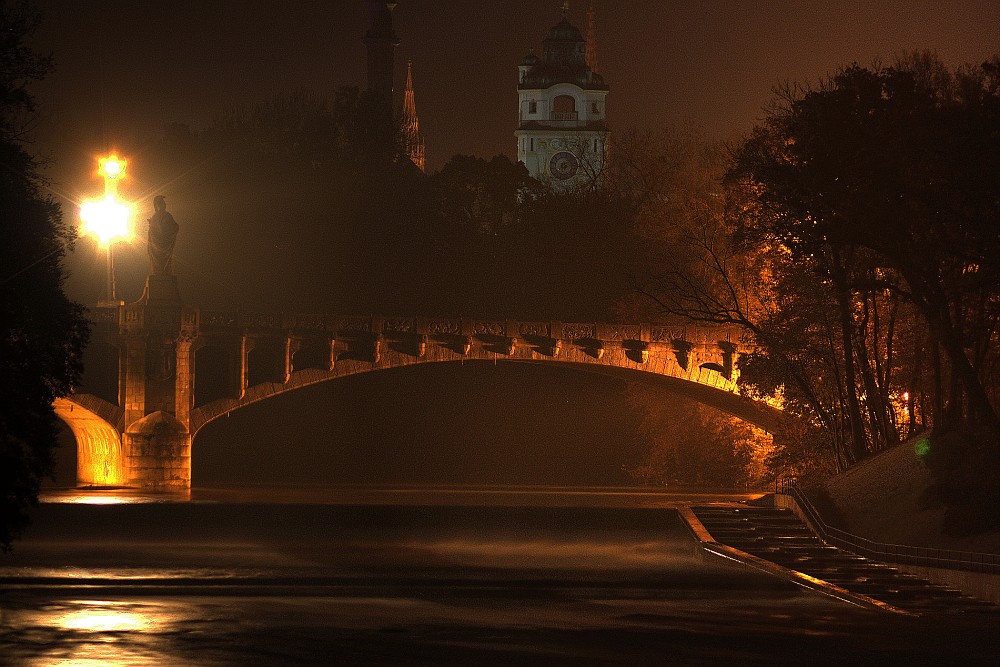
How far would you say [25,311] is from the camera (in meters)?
27.5

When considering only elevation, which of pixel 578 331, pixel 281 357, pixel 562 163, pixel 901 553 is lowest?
pixel 901 553

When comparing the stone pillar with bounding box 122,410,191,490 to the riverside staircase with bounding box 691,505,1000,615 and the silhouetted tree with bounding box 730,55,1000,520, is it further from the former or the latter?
the silhouetted tree with bounding box 730,55,1000,520

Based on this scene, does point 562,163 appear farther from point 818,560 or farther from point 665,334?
point 818,560

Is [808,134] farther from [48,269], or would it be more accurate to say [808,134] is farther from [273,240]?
[273,240]

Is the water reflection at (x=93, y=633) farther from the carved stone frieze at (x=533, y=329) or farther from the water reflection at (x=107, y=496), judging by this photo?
the carved stone frieze at (x=533, y=329)

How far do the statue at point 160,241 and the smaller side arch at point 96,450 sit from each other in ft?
16.6

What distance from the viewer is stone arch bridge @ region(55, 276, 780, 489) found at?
57938mm

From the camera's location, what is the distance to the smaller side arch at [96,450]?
57625 mm

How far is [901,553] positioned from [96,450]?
32470mm

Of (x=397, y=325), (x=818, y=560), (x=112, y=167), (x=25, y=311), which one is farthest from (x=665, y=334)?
(x=25, y=311)

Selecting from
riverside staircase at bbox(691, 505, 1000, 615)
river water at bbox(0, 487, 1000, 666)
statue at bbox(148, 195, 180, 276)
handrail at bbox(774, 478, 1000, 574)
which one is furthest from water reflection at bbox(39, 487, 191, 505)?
handrail at bbox(774, 478, 1000, 574)

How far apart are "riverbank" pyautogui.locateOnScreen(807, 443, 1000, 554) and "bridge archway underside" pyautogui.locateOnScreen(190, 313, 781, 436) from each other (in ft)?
63.1

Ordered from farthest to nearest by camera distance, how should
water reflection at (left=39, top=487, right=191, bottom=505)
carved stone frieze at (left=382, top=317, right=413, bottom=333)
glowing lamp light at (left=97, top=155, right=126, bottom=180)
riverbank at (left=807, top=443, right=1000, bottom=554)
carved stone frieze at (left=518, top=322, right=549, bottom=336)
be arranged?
1. carved stone frieze at (left=518, top=322, right=549, bottom=336)
2. carved stone frieze at (left=382, top=317, right=413, bottom=333)
3. glowing lamp light at (left=97, top=155, right=126, bottom=180)
4. water reflection at (left=39, top=487, right=191, bottom=505)
5. riverbank at (left=807, top=443, right=1000, bottom=554)

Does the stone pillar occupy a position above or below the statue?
below
